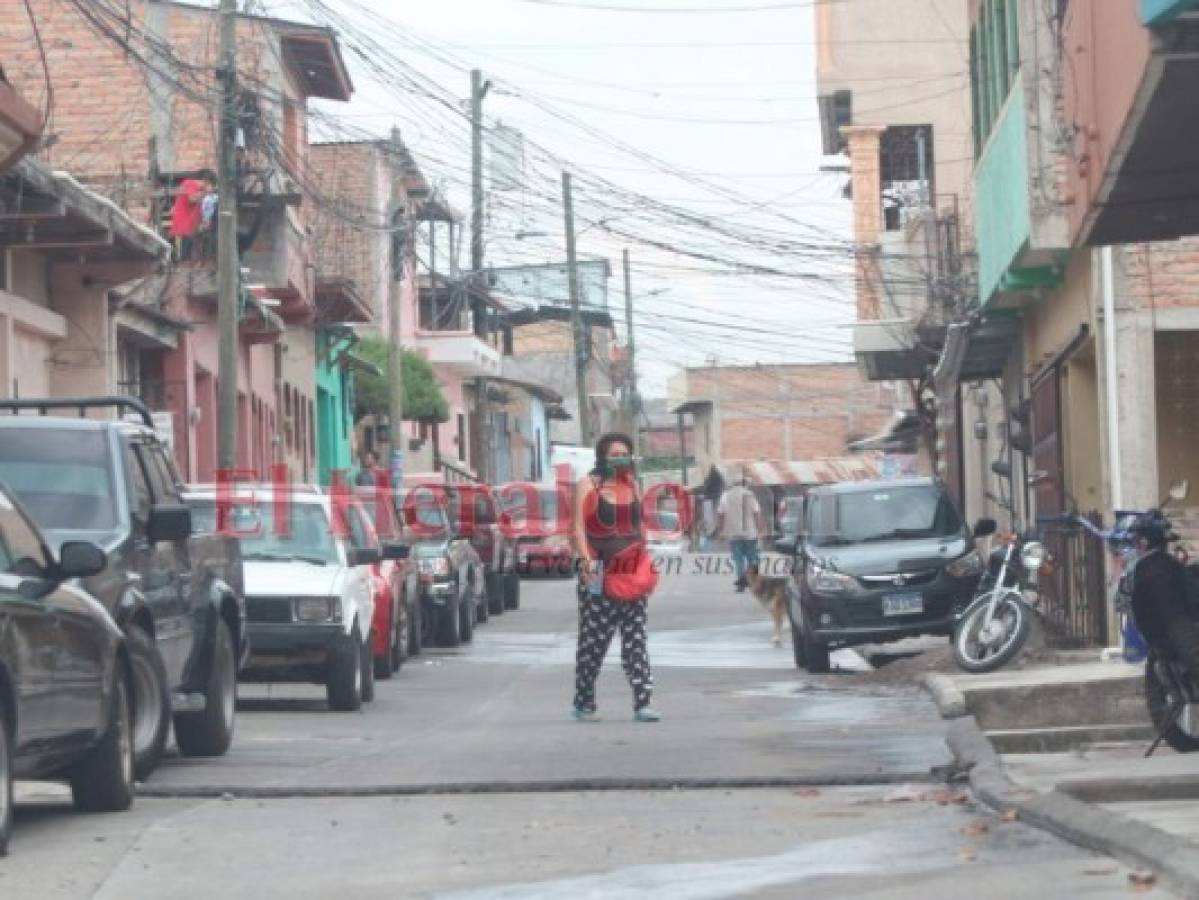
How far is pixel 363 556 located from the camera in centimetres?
2102

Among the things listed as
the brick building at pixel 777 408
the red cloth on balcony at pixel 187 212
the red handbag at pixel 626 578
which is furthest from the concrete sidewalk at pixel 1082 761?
the brick building at pixel 777 408

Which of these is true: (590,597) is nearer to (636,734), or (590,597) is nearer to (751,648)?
(636,734)

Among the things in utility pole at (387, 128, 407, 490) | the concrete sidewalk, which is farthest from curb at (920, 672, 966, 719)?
utility pole at (387, 128, 407, 490)

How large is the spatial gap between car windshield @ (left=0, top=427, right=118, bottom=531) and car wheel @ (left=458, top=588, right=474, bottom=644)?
17.5 meters

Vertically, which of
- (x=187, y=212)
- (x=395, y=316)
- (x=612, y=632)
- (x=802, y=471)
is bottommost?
(x=612, y=632)

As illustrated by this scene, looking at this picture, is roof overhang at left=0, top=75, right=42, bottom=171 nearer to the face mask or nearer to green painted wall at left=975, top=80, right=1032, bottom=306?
the face mask

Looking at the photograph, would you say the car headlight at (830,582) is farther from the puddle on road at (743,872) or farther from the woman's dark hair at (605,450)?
the puddle on road at (743,872)

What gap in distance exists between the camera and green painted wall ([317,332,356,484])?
2098 inches

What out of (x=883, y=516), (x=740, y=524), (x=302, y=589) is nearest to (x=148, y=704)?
(x=302, y=589)

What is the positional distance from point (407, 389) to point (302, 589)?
3937 centimetres

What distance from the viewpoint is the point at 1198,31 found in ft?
34.9

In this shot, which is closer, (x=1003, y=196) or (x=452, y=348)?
(x=1003, y=196)

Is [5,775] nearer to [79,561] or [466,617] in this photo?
[79,561]

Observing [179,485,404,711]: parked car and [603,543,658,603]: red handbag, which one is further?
[179,485,404,711]: parked car
